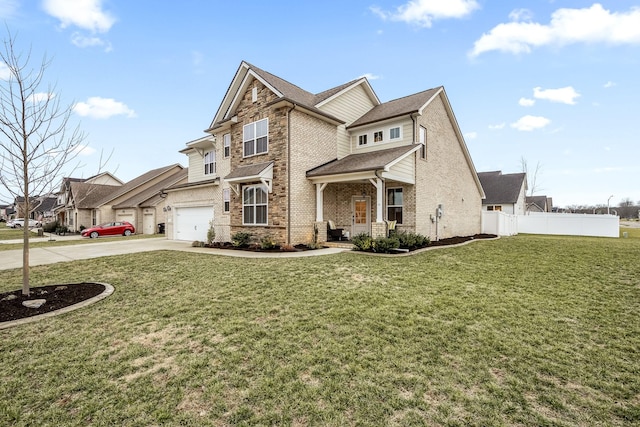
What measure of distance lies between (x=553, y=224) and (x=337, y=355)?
92.7ft

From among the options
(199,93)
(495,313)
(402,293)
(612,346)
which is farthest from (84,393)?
(199,93)

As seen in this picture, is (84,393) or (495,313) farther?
(495,313)

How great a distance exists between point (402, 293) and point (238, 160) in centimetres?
1234

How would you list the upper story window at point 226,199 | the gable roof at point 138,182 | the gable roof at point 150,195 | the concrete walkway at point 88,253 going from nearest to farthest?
the concrete walkway at point 88,253
the upper story window at point 226,199
the gable roof at point 150,195
the gable roof at point 138,182

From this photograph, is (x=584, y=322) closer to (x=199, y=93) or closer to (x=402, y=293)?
(x=402, y=293)


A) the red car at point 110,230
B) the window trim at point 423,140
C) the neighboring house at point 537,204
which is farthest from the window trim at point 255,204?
the neighboring house at point 537,204

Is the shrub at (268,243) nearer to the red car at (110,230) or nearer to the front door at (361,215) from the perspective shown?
the front door at (361,215)

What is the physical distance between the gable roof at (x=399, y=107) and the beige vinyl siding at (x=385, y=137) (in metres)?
0.42

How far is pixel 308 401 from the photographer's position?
108 inches

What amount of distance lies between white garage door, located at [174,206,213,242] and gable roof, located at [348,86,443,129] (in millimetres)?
10181

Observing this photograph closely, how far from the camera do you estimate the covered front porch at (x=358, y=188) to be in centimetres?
1211

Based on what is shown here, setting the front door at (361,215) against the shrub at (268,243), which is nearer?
the shrub at (268,243)

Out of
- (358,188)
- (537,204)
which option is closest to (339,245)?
(358,188)

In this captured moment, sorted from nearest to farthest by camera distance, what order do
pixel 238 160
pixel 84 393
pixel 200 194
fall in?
pixel 84 393 < pixel 238 160 < pixel 200 194
